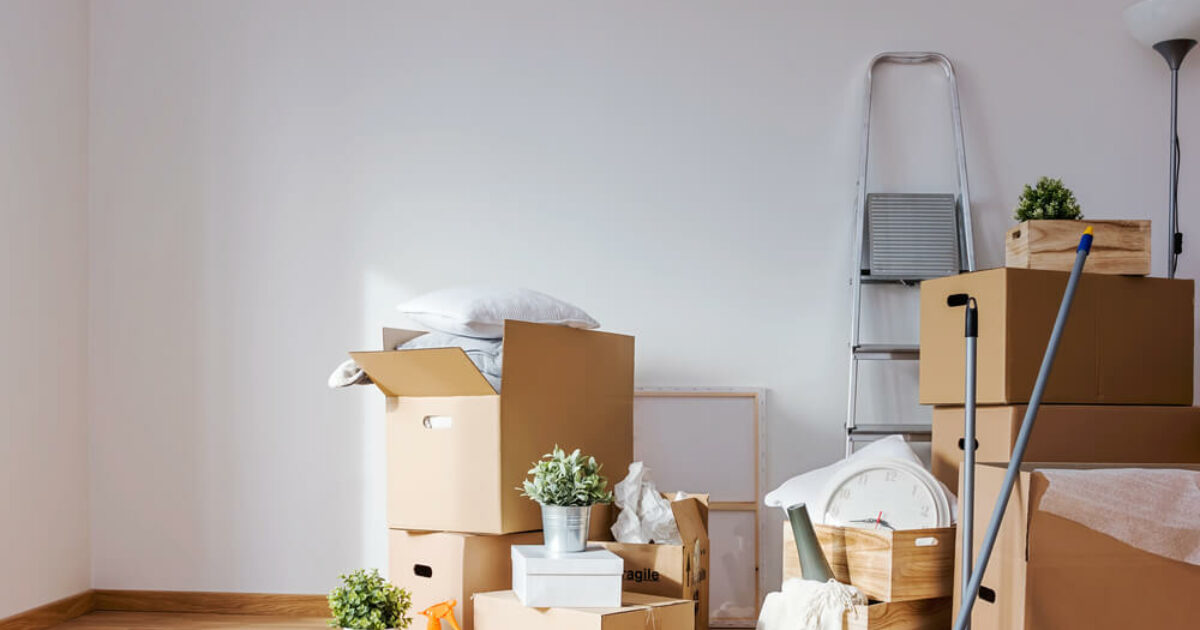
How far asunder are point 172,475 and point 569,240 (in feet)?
4.82

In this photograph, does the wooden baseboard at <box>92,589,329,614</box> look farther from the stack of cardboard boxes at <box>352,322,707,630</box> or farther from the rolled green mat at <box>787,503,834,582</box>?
the rolled green mat at <box>787,503,834,582</box>

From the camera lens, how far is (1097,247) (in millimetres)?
2525

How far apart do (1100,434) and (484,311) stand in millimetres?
1545

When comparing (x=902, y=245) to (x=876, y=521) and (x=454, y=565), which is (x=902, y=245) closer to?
(x=876, y=521)

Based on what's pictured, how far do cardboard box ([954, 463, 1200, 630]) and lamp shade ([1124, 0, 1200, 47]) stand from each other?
176 cm

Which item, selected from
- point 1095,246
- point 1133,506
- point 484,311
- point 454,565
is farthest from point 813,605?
point 1095,246

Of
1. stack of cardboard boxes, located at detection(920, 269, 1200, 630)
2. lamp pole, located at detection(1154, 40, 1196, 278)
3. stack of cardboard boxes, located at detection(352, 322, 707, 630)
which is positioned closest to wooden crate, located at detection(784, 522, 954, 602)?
stack of cardboard boxes, located at detection(920, 269, 1200, 630)

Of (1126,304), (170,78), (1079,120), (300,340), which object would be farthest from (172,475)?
(1079,120)

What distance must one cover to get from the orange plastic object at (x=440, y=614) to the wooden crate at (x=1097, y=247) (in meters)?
1.65

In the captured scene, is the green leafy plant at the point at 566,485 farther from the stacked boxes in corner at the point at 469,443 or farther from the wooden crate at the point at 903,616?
the wooden crate at the point at 903,616

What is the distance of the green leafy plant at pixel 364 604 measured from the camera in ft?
6.93

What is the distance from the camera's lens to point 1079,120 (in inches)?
122

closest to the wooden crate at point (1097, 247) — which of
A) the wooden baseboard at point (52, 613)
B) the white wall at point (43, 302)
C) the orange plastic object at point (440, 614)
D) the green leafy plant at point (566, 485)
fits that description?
the green leafy plant at point (566, 485)

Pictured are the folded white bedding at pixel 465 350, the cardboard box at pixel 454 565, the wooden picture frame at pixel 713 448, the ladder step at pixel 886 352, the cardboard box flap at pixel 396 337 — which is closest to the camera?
the cardboard box at pixel 454 565
